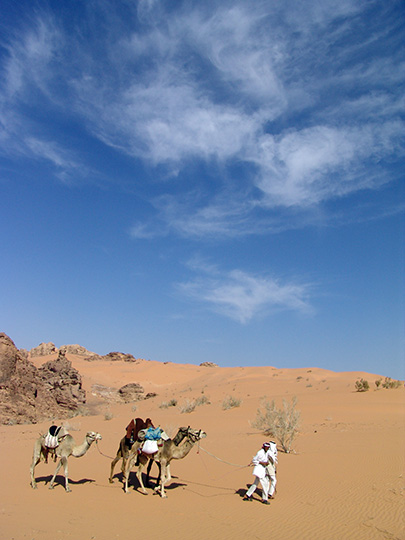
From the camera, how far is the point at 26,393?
2131cm

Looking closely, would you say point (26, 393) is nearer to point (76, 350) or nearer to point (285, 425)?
point (285, 425)

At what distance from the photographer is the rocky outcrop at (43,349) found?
2483 inches

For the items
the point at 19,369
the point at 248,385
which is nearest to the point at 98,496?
the point at 19,369

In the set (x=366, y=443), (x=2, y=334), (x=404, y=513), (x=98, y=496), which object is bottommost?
(x=98, y=496)

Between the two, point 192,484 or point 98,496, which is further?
point 192,484

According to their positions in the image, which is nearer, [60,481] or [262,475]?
[262,475]

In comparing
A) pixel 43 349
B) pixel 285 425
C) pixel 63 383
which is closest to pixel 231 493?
pixel 285 425

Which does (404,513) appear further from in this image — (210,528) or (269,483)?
(210,528)

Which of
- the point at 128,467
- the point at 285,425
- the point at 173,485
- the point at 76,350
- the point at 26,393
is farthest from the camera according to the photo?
the point at 76,350

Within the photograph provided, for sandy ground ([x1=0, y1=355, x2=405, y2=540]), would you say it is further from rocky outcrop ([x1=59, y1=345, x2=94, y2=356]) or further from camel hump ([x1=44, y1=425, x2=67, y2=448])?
rocky outcrop ([x1=59, y1=345, x2=94, y2=356])

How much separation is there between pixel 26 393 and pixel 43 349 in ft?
152

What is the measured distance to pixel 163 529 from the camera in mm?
6422

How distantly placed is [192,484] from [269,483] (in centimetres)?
237

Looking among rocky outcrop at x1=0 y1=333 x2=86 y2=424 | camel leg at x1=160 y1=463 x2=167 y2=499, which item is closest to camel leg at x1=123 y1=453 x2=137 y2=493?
camel leg at x1=160 y1=463 x2=167 y2=499
